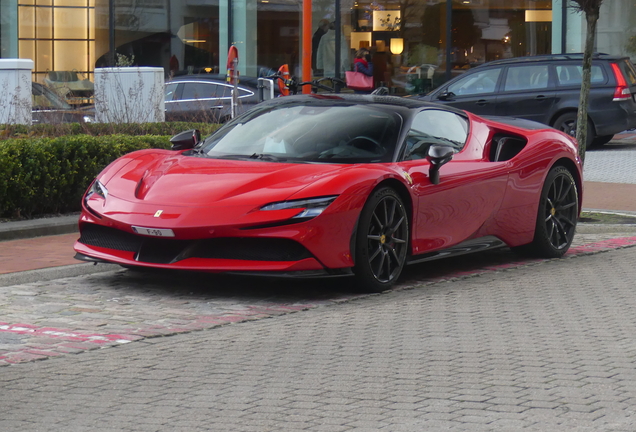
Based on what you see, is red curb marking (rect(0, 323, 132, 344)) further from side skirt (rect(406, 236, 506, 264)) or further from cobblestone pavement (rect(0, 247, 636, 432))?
side skirt (rect(406, 236, 506, 264))

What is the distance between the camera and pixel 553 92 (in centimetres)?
1944

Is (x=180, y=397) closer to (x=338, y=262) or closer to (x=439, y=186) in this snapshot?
(x=338, y=262)

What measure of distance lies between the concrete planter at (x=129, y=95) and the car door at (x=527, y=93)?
21.7 ft

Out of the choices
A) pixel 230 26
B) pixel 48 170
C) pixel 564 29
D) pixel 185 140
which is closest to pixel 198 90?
pixel 230 26

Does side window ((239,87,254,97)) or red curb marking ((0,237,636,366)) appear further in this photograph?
side window ((239,87,254,97))

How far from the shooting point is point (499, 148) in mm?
8695

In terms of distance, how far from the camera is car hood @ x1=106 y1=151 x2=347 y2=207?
22.8 feet

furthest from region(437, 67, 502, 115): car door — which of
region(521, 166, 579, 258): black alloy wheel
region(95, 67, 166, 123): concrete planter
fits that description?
region(521, 166, 579, 258): black alloy wheel

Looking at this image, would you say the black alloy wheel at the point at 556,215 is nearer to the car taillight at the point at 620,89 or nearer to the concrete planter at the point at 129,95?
the concrete planter at the point at 129,95

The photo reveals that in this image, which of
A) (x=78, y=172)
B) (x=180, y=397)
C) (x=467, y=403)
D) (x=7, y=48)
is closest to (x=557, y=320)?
(x=467, y=403)

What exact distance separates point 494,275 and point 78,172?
4.32 metres

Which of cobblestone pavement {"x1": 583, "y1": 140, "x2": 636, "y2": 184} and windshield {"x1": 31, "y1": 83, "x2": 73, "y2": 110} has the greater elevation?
windshield {"x1": 31, "y1": 83, "x2": 73, "y2": 110}

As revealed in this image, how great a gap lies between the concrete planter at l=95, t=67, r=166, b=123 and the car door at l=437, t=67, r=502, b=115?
19.7 feet

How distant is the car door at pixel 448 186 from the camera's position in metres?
7.66
